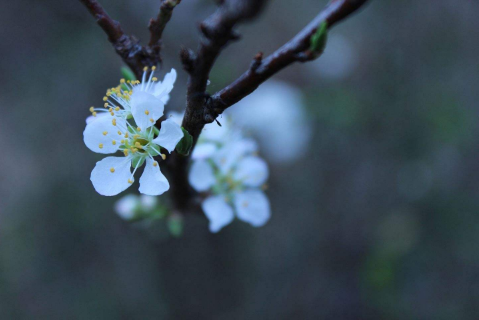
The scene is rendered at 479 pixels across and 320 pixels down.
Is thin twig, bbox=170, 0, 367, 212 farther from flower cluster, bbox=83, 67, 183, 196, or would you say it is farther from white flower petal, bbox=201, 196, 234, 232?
white flower petal, bbox=201, 196, 234, 232

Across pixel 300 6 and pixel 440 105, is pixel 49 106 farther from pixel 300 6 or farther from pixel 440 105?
pixel 440 105

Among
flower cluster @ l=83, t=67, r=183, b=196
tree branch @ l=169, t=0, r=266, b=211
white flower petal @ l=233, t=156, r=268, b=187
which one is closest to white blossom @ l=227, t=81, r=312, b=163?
white flower petal @ l=233, t=156, r=268, b=187

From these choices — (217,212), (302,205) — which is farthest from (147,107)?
(302,205)

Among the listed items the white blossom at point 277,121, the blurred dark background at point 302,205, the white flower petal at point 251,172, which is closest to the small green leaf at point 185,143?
the white flower petal at point 251,172

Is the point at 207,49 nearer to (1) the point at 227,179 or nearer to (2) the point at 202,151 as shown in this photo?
(2) the point at 202,151

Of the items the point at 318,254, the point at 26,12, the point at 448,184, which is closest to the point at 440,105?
the point at 448,184
